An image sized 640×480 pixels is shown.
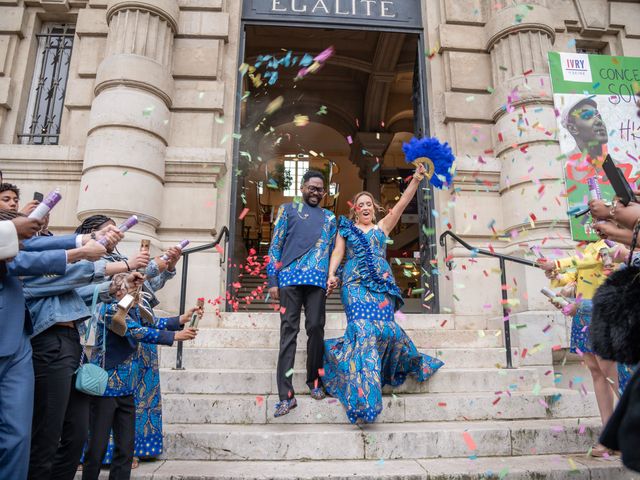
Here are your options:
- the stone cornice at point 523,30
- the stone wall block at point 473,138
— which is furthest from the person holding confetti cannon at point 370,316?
the stone cornice at point 523,30

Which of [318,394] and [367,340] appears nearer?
[367,340]

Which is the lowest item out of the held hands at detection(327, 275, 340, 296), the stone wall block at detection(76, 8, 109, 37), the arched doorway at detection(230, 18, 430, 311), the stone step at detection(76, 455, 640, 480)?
the stone step at detection(76, 455, 640, 480)

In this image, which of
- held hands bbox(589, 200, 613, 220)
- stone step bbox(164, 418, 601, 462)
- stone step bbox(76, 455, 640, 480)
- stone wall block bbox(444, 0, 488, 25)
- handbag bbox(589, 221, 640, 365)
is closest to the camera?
handbag bbox(589, 221, 640, 365)

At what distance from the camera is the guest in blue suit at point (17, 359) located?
2307mm

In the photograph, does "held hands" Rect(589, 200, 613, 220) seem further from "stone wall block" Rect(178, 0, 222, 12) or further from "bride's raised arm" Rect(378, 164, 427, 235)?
"stone wall block" Rect(178, 0, 222, 12)

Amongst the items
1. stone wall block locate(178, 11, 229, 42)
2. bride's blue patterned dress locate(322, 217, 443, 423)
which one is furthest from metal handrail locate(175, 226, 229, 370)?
stone wall block locate(178, 11, 229, 42)

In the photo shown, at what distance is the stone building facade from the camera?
6.69 m

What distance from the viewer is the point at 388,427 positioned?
162 inches

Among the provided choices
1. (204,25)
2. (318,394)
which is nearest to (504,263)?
(318,394)

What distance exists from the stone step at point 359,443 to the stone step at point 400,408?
0.94 feet

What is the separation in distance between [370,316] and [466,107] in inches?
182

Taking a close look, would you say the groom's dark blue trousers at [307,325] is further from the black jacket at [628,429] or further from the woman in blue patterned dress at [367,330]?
the black jacket at [628,429]

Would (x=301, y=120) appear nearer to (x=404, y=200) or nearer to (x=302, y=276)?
(x=404, y=200)

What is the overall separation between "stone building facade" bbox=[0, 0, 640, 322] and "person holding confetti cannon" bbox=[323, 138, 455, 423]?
2.48 metres
